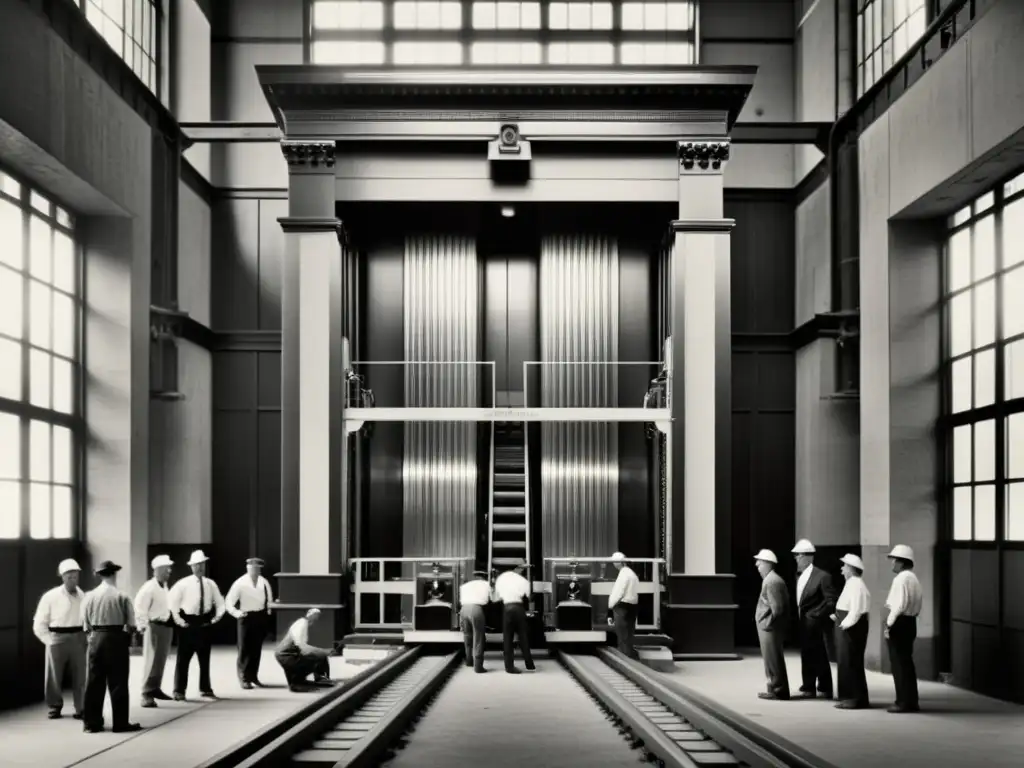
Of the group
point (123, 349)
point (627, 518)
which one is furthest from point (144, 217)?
point (627, 518)

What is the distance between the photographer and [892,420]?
17.4 metres

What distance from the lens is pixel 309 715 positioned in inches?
487

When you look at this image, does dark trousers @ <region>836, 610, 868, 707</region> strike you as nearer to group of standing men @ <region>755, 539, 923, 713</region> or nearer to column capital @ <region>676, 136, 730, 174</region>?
group of standing men @ <region>755, 539, 923, 713</region>

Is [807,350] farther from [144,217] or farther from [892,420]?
[144,217]

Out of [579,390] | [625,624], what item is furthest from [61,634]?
[579,390]

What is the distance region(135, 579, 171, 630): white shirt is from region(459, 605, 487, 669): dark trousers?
478cm

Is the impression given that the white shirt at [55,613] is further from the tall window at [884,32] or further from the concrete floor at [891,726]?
the tall window at [884,32]

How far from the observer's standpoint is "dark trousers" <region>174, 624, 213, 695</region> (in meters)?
14.6

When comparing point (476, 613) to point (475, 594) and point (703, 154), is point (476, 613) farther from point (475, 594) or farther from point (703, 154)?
point (703, 154)

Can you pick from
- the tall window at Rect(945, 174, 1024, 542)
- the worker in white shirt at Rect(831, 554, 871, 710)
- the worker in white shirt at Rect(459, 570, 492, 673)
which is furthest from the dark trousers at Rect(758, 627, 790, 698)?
the worker in white shirt at Rect(459, 570, 492, 673)

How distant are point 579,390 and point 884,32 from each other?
782 cm

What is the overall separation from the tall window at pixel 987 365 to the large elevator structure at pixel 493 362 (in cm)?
391

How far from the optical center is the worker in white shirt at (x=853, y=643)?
13.7m

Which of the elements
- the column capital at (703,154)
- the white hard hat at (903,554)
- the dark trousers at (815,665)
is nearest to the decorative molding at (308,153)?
the column capital at (703,154)
